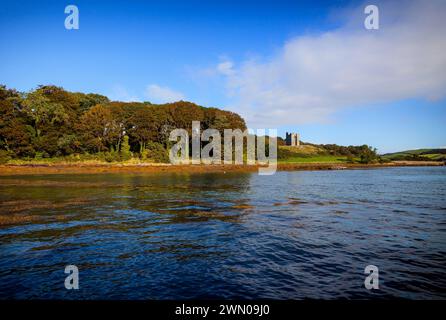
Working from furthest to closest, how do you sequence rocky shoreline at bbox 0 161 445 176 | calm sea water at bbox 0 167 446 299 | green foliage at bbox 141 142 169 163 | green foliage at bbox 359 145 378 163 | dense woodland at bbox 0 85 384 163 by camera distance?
green foliage at bbox 359 145 378 163
green foliage at bbox 141 142 169 163
dense woodland at bbox 0 85 384 163
rocky shoreline at bbox 0 161 445 176
calm sea water at bbox 0 167 446 299

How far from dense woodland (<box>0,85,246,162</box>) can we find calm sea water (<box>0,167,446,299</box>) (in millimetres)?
61459

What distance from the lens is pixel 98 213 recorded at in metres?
18.0

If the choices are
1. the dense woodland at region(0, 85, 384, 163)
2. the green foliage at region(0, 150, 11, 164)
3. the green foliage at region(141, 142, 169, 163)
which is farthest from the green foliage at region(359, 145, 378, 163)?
the green foliage at region(0, 150, 11, 164)

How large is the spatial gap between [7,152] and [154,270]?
7496 cm

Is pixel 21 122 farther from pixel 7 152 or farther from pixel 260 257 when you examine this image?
pixel 260 257

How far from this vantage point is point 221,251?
10977 millimetres

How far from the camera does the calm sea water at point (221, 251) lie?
7680mm

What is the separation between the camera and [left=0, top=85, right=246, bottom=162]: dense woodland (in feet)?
232

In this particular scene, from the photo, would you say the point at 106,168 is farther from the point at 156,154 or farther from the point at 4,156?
the point at 4,156

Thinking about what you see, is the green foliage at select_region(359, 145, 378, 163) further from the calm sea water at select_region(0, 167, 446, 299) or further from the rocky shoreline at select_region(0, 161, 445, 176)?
the calm sea water at select_region(0, 167, 446, 299)

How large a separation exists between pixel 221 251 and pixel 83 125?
78419mm

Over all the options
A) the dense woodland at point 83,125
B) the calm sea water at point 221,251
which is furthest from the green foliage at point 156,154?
the calm sea water at point 221,251

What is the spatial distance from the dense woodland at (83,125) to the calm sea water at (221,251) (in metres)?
61.5

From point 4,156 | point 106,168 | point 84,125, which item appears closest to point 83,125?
point 84,125
